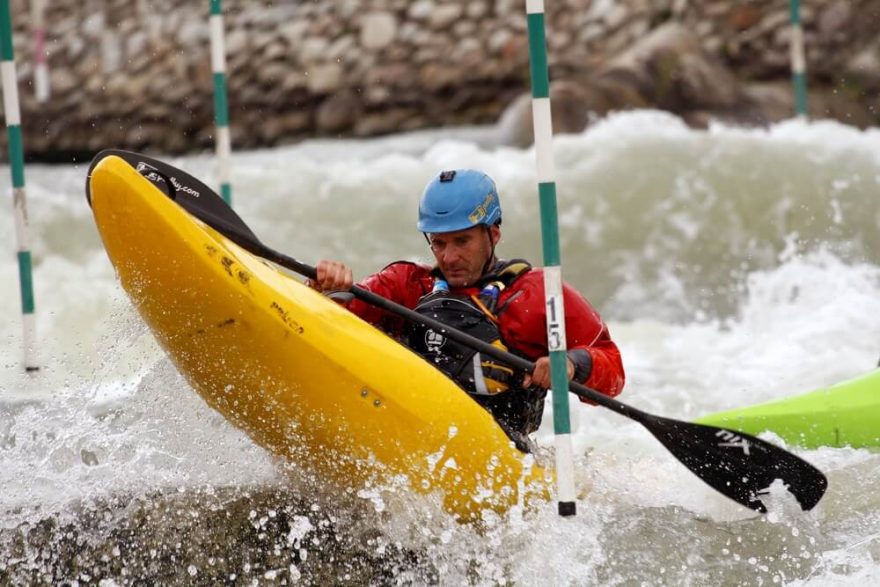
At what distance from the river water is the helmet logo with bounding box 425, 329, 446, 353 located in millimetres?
470

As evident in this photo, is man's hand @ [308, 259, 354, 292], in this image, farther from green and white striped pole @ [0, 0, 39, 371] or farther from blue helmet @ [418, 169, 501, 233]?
green and white striped pole @ [0, 0, 39, 371]

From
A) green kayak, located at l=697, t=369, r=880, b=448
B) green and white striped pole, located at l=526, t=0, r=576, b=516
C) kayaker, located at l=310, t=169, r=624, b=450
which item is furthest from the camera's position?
green kayak, located at l=697, t=369, r=880, b=448

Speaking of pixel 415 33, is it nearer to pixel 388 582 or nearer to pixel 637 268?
pixel 637 268

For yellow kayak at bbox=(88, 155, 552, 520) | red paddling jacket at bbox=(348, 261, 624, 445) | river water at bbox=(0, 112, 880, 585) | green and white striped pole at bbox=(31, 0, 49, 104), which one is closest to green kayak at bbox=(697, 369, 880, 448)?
river water at bbox=(0, 112, 880, 585)

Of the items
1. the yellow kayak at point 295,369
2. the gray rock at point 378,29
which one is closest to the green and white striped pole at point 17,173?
the yellow kayak at point 295,369

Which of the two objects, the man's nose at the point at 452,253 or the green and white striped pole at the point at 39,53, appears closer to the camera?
the man's nose at the point at 452,253

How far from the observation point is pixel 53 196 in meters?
9.88

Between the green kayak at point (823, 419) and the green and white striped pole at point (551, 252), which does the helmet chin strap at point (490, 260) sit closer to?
the green and white striped pole at point (551, 252)

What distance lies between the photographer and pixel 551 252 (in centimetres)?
332

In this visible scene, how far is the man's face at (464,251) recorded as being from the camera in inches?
153

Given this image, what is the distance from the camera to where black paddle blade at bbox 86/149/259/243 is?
134 inches

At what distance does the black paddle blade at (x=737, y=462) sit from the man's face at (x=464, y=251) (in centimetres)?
64

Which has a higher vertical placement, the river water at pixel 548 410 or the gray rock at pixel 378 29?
the gray rock at pixel 378 29


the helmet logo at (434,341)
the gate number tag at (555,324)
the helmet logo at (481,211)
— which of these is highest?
the helmet logo at (481,211)
